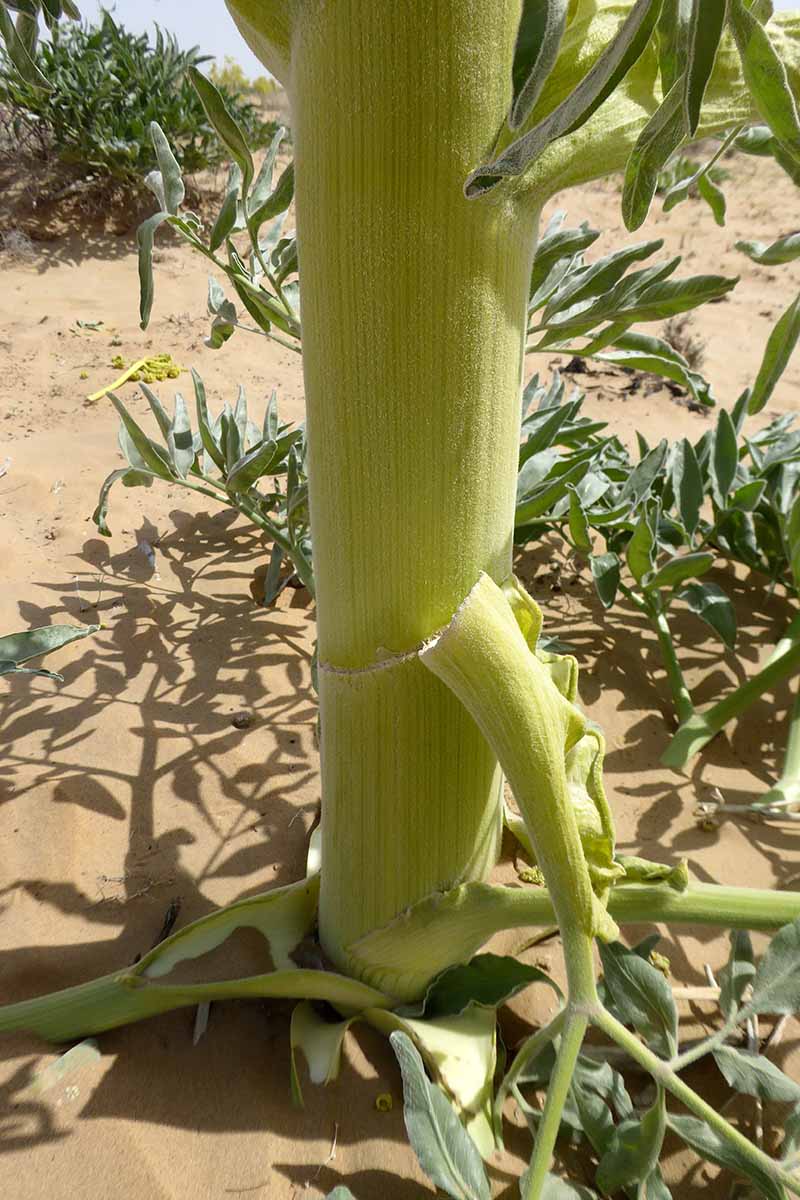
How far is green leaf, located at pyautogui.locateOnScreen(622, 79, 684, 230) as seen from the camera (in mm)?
407

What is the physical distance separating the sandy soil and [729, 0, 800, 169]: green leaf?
785 mm

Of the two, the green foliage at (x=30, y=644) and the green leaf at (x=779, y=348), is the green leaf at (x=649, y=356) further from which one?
the green foliage at (x=30, y=644)

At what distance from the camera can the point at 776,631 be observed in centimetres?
141

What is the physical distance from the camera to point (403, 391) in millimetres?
536

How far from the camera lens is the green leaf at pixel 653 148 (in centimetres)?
Answer: 41

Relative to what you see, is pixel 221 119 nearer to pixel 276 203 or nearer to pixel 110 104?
pixel 276 203

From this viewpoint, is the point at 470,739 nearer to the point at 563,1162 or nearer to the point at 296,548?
the point at 563,1162

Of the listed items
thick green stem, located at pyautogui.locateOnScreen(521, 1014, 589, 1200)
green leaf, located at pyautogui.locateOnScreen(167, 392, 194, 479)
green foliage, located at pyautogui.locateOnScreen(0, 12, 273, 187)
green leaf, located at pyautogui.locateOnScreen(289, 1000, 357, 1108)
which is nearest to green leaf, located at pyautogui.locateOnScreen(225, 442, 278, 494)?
green leaf, located at pyautogui.locateOnScreen(167, 392, 194, 479)

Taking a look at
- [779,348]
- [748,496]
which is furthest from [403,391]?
[748,496]

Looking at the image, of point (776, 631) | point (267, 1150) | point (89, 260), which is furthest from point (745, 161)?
point (267, 1150)

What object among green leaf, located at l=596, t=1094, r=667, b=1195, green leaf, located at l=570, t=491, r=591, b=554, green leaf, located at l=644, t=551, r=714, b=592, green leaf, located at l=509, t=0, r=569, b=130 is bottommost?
green leaf, located at l=596, t=1094, r=667, b=1195

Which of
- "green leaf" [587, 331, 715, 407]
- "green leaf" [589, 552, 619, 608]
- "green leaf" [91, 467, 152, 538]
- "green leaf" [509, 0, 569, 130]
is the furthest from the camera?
"green leaf" [589, 552, 619, 608]

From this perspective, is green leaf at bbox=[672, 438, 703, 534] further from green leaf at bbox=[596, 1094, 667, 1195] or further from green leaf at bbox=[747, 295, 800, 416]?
green leaf at bbox=[596, 1094, 667, 1195]

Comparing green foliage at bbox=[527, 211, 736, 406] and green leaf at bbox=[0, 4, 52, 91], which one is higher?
green leaf at bbox=[0, 4, 52, 91]
